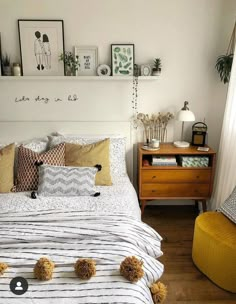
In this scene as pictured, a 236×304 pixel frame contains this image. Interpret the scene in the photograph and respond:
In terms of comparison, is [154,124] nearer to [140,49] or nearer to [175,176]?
[175,176]

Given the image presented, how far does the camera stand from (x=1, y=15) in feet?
8.07

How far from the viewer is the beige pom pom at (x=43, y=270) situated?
122 cm

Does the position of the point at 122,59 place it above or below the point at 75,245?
above

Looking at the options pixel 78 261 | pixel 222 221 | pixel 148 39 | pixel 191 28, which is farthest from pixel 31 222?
pixel 191 28

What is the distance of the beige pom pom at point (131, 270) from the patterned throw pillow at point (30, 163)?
A: 125 cm

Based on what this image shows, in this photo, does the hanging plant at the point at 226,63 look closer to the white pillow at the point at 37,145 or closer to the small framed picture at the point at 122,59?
the small framed picture at the point at 122,59

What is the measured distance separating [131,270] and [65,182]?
1034mm

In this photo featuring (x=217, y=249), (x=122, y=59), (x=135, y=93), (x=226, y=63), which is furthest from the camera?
(x=135, y=93)

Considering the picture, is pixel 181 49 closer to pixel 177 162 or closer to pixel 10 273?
pixel 177 162

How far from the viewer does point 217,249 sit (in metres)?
1.81

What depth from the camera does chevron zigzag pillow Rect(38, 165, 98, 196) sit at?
2088mm

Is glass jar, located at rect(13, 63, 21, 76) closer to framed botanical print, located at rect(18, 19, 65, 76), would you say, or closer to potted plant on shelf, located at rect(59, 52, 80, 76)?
framed botanical print, located at rect(18, 19, 65, 76)

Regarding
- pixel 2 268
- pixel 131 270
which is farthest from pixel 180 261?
pixel 2 268

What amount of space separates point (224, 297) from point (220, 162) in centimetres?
123
